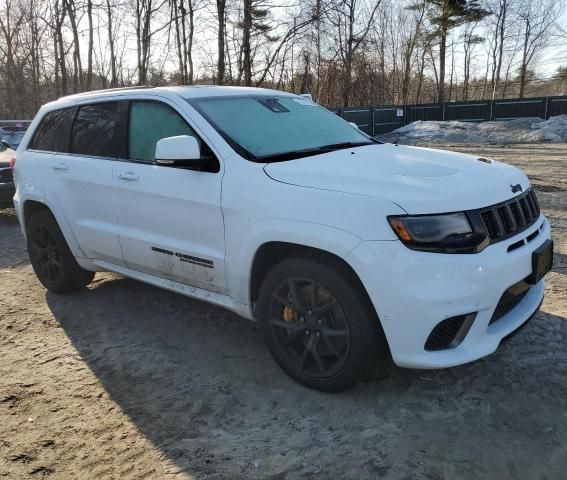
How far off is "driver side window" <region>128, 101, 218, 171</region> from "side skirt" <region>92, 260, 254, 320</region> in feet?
2.82

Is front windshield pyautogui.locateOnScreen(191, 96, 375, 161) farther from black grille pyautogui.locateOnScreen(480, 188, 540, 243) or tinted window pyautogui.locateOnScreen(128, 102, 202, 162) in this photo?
black grille pyautogui.locateOnScreen(480, 188, 540, 243)

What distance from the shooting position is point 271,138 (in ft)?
11.8

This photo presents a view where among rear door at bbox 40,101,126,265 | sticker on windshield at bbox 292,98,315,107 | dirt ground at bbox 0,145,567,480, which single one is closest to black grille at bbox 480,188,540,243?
dirt ground at bbox 0,145,567,480

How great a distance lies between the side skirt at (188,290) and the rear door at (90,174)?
0.07m

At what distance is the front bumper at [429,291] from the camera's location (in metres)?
2.62

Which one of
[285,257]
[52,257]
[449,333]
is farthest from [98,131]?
[449,333]

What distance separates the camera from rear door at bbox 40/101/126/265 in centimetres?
410

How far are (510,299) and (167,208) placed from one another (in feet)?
7.15

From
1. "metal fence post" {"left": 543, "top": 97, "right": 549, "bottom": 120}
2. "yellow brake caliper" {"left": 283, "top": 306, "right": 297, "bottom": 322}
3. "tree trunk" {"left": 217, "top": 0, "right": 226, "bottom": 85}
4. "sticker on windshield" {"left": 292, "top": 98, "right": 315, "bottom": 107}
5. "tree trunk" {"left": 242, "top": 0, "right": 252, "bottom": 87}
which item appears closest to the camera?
"yellow brake caliper" {"left": 283, "top": 306, "right": 297, "bottom": 322}

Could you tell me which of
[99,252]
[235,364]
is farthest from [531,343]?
[99,252]

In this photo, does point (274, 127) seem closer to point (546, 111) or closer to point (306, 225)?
point (306, 225)

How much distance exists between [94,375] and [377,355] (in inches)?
72.7

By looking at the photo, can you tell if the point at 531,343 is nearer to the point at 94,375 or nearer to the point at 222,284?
the point at 222,284

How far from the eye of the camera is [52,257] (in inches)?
192
